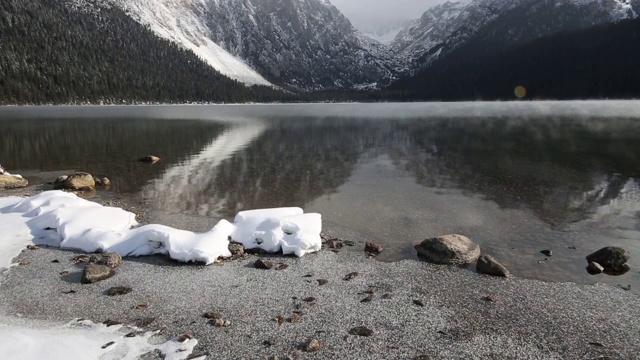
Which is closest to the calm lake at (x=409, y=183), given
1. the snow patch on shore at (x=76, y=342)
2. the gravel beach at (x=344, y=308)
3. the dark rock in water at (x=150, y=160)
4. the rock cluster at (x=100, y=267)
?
the dark rock in water at (x=150, y=160)

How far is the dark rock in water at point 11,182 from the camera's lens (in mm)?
29605

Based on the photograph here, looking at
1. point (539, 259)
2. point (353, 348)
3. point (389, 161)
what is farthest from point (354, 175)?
point (353, 348)

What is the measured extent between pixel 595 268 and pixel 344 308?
409 inches

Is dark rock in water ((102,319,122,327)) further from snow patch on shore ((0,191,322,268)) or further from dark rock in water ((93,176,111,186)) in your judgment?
dark rock in water ((93,176,111,186))

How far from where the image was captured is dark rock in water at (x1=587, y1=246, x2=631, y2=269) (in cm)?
1558

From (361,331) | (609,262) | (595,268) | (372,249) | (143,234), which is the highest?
(609,262)

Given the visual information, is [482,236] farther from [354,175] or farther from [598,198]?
[354,175]

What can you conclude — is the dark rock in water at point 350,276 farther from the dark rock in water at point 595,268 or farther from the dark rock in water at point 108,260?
the dark rock in water at point 595,268

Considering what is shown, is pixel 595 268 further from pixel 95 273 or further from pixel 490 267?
pixel 95 273

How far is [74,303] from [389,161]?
34750 mm

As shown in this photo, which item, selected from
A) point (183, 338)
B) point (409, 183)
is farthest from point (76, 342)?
point (409, 183)

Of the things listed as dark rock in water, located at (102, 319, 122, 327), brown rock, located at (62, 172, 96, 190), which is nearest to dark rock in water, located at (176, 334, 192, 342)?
dark rock in water, located at (102, 319, 122, 327)

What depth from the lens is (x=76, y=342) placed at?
33.6ft

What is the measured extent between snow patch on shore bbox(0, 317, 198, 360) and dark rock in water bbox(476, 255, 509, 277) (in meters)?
10.6
